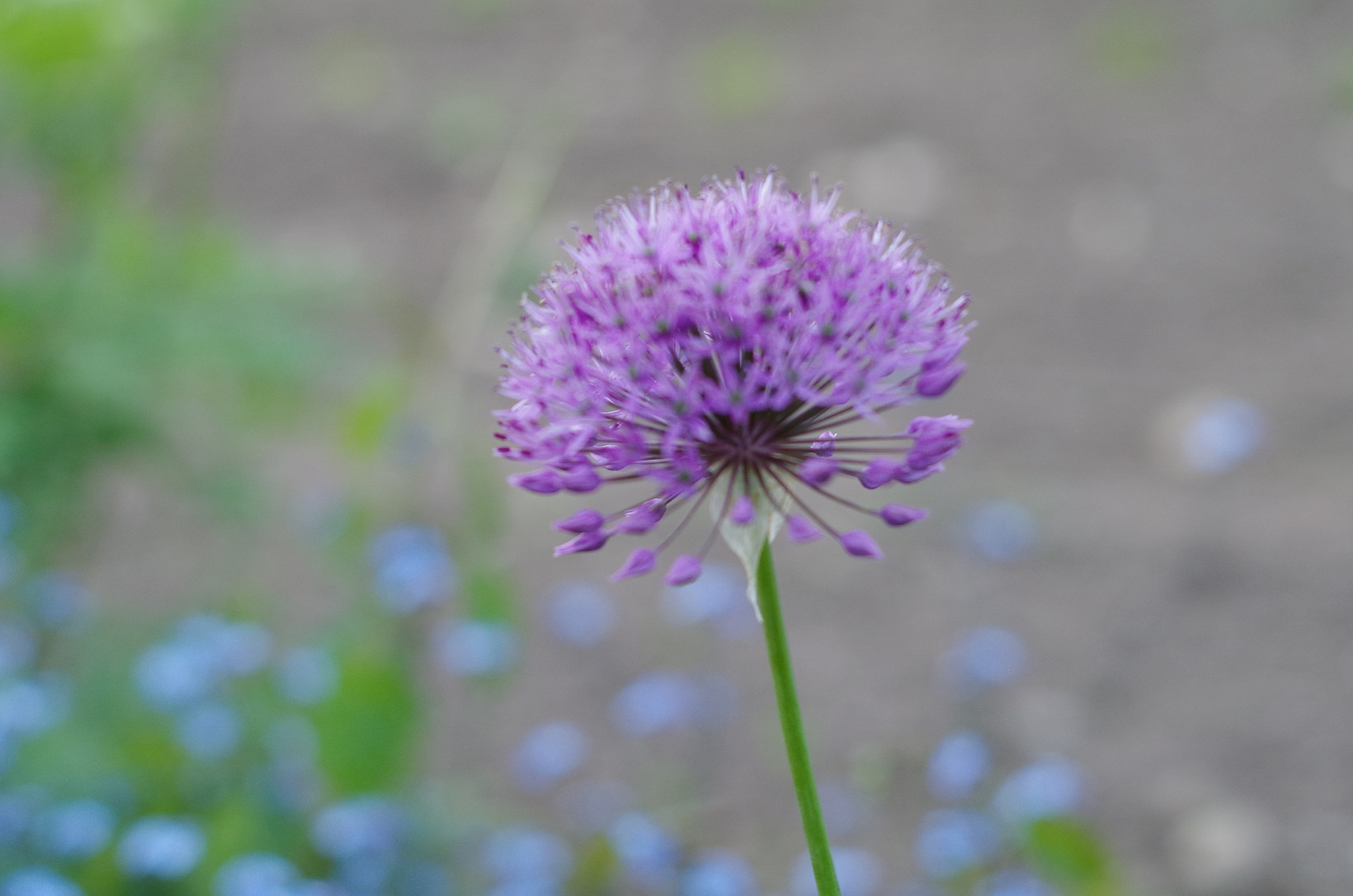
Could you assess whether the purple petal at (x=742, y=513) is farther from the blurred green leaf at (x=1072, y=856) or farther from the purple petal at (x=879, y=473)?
the blurred green leaf at (x=1072, y=856)

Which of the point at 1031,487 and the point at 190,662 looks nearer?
the point at 190,662

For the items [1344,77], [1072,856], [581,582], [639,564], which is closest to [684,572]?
[639,564]

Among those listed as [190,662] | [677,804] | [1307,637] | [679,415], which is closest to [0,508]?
[190,662]

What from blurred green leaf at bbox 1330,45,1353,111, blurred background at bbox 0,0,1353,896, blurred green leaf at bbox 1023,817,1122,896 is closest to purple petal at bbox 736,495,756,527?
blurred background at bbox 0,0,1353,896

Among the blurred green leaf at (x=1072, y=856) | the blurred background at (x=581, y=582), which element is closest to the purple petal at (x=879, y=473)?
the blurred background at (x=581, y=582)

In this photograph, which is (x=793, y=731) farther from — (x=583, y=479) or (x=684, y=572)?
(x=583, y=479)

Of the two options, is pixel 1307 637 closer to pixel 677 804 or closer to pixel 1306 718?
pixel 1306 718
